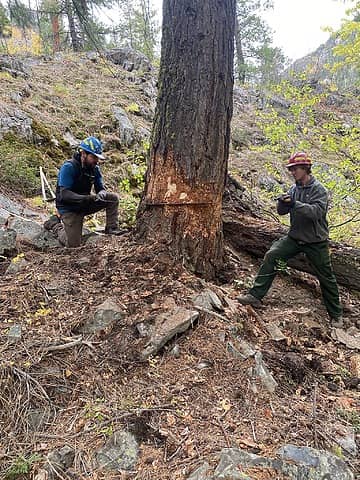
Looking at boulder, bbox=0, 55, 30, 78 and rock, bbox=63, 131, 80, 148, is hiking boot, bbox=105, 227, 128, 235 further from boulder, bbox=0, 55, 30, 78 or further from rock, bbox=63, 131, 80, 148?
boulder, bbox=0, 55, 30, 78

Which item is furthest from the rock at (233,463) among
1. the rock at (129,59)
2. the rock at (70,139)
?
the rock at (129,59)

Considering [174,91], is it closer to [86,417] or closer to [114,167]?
[86,417]

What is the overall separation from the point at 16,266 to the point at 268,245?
10.3ft

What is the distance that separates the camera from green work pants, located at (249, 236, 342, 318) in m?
3.99

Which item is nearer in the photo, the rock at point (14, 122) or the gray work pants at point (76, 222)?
the gray work pants at point (76, 222)

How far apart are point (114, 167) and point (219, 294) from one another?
582 cm

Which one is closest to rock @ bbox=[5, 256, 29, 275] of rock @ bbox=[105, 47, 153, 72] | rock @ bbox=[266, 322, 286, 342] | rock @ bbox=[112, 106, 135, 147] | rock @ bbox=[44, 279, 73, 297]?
rock @ bbox=[44, 279, 73, 297]

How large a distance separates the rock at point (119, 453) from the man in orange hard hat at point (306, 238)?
216 centimetres

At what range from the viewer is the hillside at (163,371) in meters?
2.01

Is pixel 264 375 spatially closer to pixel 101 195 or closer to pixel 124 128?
pixel 101 195

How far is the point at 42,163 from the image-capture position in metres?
7.53

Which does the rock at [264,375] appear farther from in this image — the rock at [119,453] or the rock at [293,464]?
the rock at [119,453]

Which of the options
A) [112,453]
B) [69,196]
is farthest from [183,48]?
[112,453]

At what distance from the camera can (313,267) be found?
4.21m
